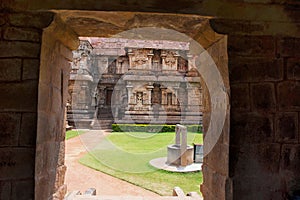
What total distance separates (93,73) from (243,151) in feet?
64.0

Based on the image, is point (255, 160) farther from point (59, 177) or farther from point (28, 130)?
point (59, 177)

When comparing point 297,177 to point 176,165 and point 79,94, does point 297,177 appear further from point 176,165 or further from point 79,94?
point 79,94

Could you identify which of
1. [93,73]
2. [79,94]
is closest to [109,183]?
[79,94]

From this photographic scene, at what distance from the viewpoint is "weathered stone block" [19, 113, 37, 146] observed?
194 cm

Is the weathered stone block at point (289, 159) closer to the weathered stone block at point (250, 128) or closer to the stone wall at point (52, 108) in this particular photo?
the weathered stone block at point (250, 128)

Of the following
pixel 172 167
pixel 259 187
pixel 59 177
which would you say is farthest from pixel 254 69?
pixel 172 167

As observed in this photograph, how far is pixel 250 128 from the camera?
Answer: 2.10m

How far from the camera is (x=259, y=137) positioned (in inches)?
82.7

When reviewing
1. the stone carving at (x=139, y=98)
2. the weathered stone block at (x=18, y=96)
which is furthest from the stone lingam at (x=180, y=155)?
the stone carving at (x=139, y=98)

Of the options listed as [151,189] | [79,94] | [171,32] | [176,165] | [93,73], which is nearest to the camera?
[171,32]

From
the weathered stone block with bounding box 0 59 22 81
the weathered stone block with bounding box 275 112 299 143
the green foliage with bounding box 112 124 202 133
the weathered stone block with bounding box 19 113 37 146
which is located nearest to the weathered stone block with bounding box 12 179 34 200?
the weathered stone block with bounding box 19 113 37 146

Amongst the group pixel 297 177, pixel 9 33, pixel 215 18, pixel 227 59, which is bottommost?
pixel 297 177

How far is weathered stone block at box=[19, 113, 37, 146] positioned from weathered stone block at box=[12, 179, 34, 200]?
0.97 feet

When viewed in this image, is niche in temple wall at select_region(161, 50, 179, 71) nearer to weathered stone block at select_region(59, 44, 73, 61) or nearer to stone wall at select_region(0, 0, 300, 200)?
weathered stone block at select_region(59, 44, 73, 61)
